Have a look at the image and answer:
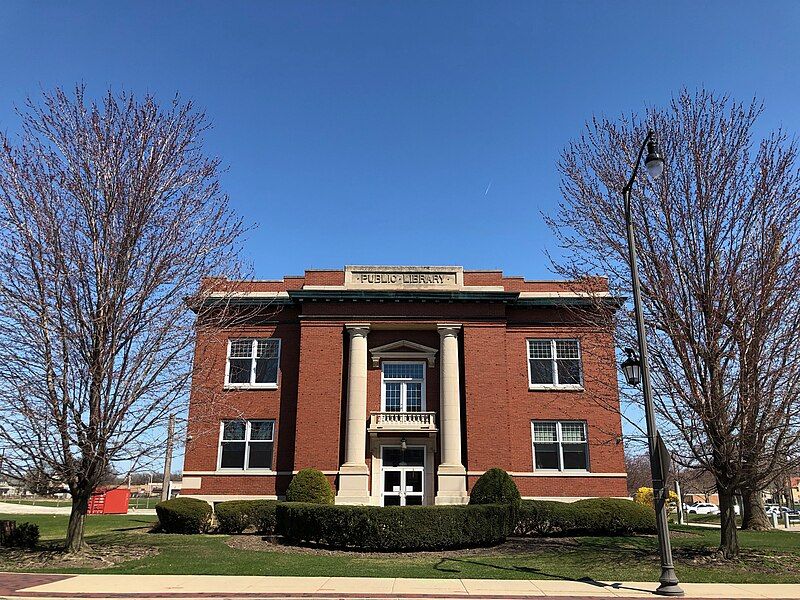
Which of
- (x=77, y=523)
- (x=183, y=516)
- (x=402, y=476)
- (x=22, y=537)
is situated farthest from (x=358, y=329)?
(x=22, y=537)

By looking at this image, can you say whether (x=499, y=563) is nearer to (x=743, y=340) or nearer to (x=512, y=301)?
(x=743, y=340)

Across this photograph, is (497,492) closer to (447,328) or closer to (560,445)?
(560,445)

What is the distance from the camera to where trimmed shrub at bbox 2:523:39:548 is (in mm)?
17531

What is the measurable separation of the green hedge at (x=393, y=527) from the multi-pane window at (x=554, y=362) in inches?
430

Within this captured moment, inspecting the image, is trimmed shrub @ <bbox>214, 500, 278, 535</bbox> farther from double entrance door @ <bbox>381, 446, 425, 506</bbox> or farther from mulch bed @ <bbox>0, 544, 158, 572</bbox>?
mulch bed @ <bbox>0, 544, 158, 572</bbox>

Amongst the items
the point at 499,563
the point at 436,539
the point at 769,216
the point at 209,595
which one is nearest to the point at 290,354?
the point at 436,539

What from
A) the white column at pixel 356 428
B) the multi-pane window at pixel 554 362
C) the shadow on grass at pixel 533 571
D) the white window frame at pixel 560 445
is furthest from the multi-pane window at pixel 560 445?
the shadow on grass at pixel 533 571

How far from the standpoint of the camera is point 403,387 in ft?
95.0

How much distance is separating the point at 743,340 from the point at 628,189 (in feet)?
16.5

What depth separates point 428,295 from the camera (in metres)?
28.9

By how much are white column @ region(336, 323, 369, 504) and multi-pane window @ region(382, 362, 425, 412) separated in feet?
4.48

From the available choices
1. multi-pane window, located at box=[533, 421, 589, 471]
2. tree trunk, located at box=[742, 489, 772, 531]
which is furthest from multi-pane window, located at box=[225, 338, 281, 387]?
tree trunk, located at box=[742, 489, 772, 531]

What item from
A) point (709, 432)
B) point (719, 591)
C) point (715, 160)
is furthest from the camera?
point (715, 160)

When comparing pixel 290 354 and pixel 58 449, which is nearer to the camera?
pixel 58 449
